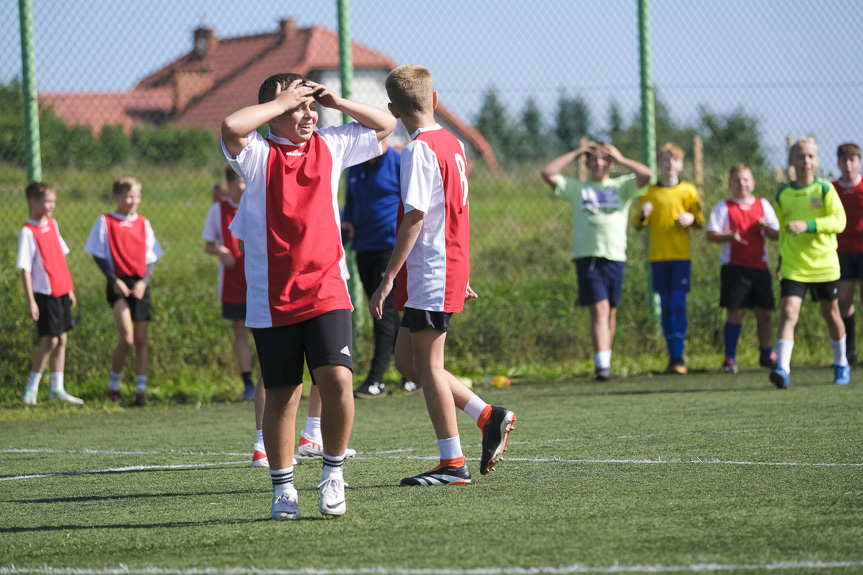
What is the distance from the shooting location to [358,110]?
13.4ft

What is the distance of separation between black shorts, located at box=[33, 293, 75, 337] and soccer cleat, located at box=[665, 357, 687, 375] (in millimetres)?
5255

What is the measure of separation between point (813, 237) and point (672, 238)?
1.70 meters

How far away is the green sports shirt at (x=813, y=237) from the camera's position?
8.21 metres

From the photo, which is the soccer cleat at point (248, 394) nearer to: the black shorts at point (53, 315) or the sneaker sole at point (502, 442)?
the black shorts at point (53, 315)

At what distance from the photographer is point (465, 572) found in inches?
112

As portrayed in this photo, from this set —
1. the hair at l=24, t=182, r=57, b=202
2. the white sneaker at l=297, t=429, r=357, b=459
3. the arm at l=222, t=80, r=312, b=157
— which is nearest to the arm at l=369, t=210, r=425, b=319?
the arm at l=222, t=80, r=312, b=157

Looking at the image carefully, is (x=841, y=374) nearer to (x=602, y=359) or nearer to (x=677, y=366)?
(x=677, y=366)

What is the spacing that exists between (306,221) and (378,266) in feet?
15.7

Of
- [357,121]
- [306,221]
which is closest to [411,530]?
[306,221]

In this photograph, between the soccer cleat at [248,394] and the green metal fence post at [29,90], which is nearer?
the soccer cleat at [248,394]

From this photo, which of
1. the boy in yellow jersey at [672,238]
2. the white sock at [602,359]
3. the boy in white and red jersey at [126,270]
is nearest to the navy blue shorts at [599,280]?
the white sock at [602,359]

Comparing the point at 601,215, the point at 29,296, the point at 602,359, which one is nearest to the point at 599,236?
the point at 601,215

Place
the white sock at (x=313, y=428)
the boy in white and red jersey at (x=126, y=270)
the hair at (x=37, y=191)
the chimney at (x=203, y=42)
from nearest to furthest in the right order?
the white sock at (x=313, y=428), the boy in white and red jersey at (x=126, y=270), the hair at (x=37, y=191), the chimney at (x=203, y=42)

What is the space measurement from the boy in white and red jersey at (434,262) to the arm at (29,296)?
4.92 meters
